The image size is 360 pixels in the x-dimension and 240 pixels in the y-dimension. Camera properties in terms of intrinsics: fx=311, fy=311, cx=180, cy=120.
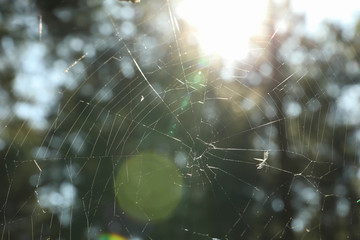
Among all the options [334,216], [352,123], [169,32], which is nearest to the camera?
[169,32]

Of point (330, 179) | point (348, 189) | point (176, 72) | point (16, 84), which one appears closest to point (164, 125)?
point (176, 72)

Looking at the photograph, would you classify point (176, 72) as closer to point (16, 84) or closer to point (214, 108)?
point (214, 108)

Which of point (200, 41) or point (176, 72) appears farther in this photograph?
point (176, 72)

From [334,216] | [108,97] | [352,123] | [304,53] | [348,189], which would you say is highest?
[304,53]

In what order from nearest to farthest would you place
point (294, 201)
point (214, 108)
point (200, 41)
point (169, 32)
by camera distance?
point (200, 41), point (169, 32), point (214, 108), point (294, 201)

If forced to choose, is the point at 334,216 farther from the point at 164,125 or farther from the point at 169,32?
the point at 169,32

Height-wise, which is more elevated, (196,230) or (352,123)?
(352,123)
